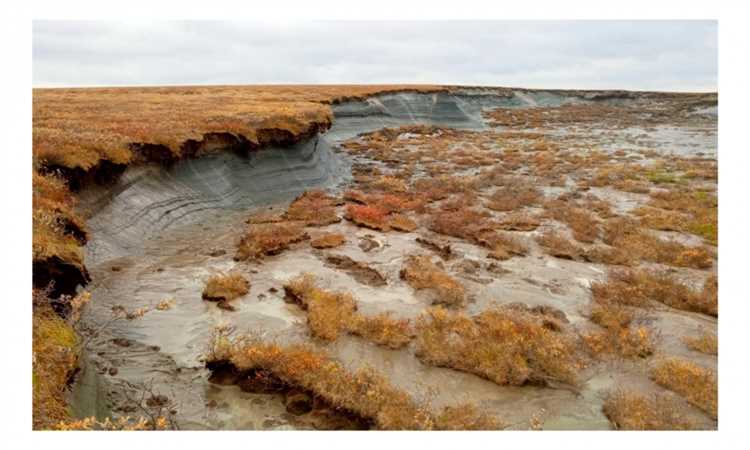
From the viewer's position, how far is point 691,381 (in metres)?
10.2

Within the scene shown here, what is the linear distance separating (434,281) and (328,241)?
19.4ft

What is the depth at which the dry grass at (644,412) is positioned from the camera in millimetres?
→ 8867

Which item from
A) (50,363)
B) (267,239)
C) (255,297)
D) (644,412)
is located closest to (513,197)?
(267,239)

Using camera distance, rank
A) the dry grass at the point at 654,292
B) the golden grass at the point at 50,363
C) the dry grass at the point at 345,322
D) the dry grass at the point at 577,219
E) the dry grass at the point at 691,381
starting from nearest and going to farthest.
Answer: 1. the golden grass at the point at 50,363
2. the dry grass at the point at 691,381
3. the dry grass at the point at 345,322
4. the dry grass at the point at 654,292
5. the dry grass at the point at 577,219

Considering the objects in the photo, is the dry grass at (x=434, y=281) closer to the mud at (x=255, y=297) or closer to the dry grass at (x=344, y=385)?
the mud at (x=255, y=297)

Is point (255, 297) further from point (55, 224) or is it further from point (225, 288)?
point (55, 224)

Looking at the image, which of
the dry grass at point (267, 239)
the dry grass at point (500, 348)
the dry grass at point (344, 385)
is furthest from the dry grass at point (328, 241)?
the dry grass at point (344, 385)

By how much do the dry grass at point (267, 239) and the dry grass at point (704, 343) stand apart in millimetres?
13781

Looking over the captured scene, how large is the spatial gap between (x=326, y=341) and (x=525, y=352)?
4907 millimetres

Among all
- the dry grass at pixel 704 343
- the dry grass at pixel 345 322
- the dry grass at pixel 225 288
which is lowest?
the dry grass at pixel 704 343

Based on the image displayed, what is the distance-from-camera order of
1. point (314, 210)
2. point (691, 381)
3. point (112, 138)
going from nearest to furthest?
point (691, 381), point (112, 138), point (314, 210)

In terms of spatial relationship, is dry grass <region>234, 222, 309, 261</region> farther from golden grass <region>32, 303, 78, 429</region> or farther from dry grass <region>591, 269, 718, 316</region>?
dry grass <region>591, 269, 718, 316</region>

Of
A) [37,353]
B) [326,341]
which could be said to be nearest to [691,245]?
[326,341]

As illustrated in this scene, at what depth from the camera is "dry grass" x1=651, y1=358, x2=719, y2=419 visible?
31.5 ft
